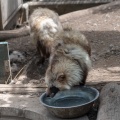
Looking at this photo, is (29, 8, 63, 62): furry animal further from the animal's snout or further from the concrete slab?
the animal's snout

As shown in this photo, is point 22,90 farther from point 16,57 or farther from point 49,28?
point 16,57

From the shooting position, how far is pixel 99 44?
7.87 meters

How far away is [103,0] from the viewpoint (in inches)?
445

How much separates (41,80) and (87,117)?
1.65 meters

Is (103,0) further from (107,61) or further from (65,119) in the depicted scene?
(65,119)

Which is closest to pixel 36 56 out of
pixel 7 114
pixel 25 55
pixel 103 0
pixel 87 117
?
pixel 25 55

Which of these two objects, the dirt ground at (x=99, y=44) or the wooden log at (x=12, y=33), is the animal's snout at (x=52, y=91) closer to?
the dirt ground at (x=99, y=44)

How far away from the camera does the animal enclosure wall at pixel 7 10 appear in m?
9.43

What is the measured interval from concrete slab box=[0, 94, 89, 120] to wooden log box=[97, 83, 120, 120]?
295 millimetres

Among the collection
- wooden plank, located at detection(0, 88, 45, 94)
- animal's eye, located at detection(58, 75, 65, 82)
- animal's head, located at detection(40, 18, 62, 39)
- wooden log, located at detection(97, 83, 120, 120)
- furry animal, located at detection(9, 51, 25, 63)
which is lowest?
furry animal, located at detection(9, 51, 25, 63)

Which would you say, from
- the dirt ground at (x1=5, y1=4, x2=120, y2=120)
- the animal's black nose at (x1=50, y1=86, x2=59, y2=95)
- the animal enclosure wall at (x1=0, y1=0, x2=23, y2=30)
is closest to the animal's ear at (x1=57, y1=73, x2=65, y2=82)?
the animal's black nose at (x1=50, y1=86, x2=59, y2=95)

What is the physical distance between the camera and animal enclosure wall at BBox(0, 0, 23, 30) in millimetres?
9431

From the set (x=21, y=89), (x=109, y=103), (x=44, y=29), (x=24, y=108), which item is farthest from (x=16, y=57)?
(x=109, y=103)

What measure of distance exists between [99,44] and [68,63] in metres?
2.88
